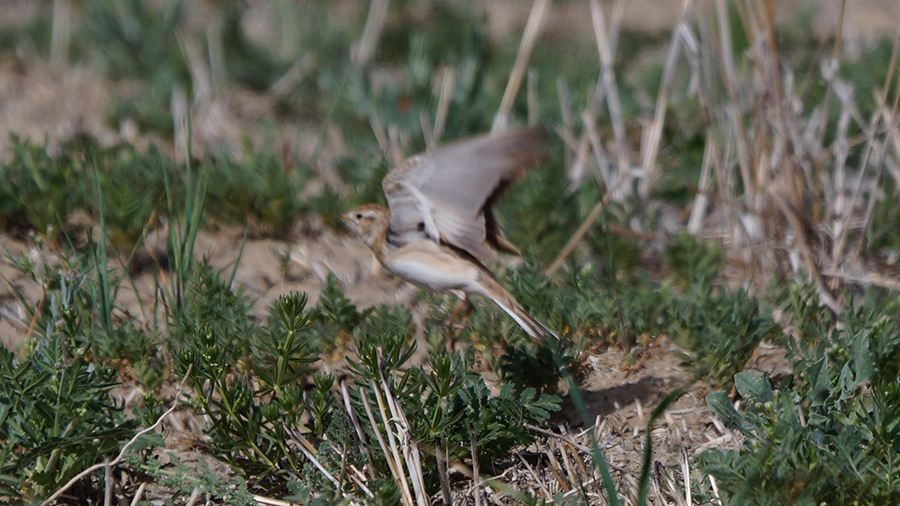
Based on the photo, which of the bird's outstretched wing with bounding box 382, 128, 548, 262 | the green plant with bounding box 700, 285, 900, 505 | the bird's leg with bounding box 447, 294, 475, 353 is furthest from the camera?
the bird's leg with bounding box 447, 294, 475, 353

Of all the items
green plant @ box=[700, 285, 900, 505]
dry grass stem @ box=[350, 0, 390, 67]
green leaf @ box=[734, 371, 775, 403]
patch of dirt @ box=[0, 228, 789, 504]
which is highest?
dry grass stem @ box=[350, 0, 390, 67]

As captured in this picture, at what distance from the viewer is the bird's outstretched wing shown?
2993mm

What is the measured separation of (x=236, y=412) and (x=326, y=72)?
3.52 meters

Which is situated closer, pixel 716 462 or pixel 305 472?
pixel 716 462

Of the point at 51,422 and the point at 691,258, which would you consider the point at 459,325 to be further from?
the point at 51,422

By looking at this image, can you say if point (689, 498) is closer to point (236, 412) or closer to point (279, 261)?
point (236, 412)

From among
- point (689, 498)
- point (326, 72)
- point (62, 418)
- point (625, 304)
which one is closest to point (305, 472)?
point (62, 418)

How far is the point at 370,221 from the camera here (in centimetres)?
380

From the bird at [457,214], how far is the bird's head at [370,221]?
56mm

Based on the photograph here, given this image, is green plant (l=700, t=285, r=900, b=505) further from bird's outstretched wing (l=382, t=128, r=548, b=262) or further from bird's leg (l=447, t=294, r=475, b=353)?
bird's leg (l=447, t=294, r=475, b=353)

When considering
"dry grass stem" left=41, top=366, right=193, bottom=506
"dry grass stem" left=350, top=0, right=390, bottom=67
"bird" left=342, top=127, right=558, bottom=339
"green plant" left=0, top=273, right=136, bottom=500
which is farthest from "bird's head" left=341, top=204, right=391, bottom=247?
"dry grass stem" left=350, top=0, right=390, bottom=67

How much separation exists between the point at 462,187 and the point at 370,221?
0.74 m

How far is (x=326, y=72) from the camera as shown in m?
5.78

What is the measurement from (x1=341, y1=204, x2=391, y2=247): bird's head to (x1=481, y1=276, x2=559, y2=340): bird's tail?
0.61 meters
